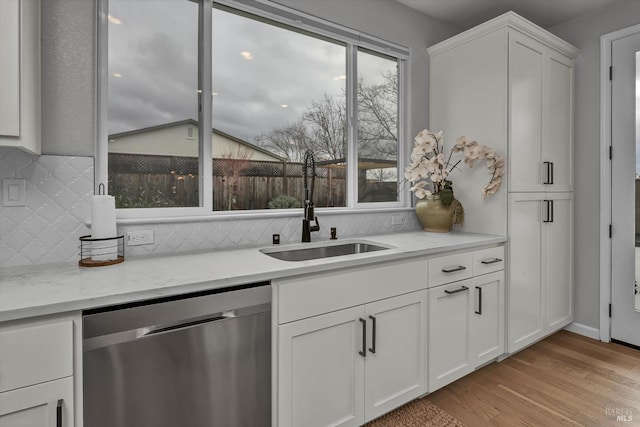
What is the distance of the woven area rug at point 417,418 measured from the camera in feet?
5.89

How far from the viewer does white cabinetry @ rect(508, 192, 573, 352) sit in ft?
7.97

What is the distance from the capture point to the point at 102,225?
4.86 feet

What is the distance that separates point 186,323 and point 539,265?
8.37ft

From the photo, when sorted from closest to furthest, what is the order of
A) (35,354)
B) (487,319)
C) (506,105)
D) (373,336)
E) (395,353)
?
(35,354) → (373,336) → (395,353) → (487,319) → (506,105)

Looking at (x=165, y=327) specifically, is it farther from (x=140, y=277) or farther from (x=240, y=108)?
(x=240, y=108)

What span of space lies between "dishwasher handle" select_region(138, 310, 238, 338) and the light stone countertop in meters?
0.12

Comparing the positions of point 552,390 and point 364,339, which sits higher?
point 364,339

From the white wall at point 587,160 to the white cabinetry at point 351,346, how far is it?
1.94 m

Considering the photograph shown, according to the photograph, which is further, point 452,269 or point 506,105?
point 506,105

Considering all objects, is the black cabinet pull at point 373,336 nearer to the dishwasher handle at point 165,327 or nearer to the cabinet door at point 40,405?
the dishwasher handle at point 165,327

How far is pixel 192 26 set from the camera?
6.33 feet

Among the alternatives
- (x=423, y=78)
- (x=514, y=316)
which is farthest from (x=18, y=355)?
(x=423, y=78)

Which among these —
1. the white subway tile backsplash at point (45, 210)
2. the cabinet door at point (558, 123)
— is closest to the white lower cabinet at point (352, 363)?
the white subway tile backsplash at point (45, 210)

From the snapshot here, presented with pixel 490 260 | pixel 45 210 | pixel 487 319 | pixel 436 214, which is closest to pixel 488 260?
pixel 490 260
